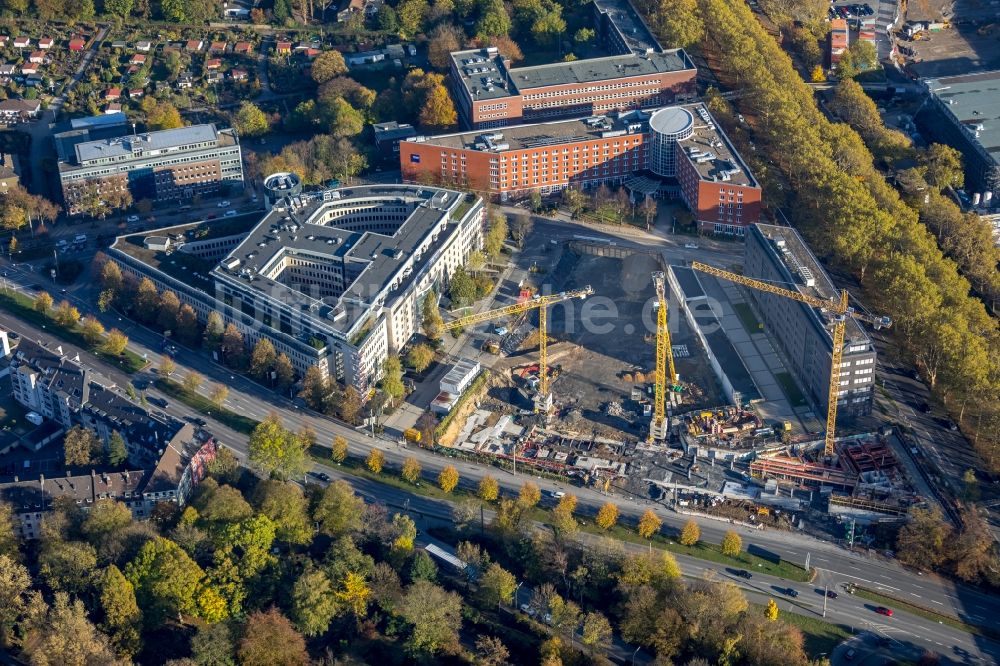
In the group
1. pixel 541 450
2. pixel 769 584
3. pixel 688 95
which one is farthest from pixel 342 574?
pixel 688 95

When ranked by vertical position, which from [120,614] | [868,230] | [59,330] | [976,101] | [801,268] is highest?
[976,101]

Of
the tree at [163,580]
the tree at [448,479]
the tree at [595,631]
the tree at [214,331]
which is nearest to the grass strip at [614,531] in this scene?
the tree at [448,479]

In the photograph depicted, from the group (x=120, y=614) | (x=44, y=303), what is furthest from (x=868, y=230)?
(x=44, y=303)

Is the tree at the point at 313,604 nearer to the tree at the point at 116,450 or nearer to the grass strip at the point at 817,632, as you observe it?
the tree at the point at 116,450

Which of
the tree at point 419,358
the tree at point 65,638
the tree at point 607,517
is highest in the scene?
the tree at point 419,358

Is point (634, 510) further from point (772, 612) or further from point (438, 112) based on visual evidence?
point (438, 112)

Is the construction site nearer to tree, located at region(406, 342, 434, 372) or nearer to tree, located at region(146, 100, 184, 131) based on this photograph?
tree, located at region(406, 342, 434, 372)
